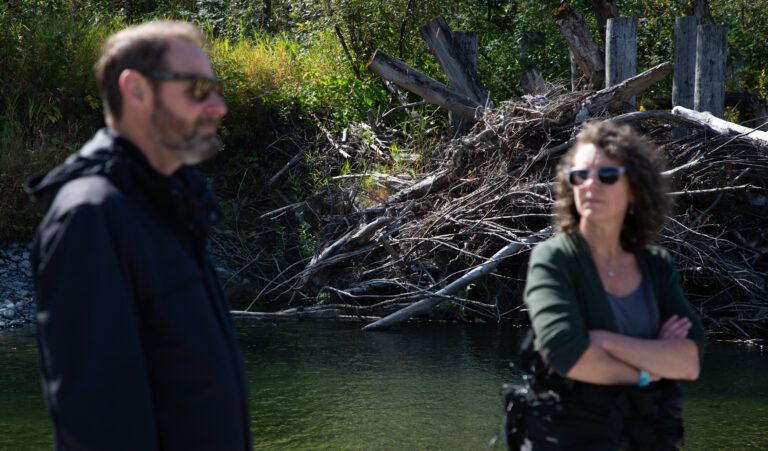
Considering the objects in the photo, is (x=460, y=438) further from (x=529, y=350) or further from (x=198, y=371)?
(x=198, y=371)

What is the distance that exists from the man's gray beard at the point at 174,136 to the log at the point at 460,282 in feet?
23.3

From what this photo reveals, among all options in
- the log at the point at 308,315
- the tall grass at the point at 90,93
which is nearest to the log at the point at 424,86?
the tall grass at the point at 90,93

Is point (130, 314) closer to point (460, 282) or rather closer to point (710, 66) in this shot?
point (460, 282)

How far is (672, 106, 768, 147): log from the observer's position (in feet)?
30.7

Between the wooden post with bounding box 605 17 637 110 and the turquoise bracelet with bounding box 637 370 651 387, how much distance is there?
26.8 feet

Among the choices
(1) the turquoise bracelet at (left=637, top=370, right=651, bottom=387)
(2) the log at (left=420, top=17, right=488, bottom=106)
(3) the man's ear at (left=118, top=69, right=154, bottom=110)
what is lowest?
(1) the turquoise bracelet at (left=637, top=370, right=651, bottom=387)

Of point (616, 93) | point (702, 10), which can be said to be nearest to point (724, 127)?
point (616, 93)

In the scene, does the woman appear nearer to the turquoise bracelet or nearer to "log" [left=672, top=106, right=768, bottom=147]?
the turquoise bracelet

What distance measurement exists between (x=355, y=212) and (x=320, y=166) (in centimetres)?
163

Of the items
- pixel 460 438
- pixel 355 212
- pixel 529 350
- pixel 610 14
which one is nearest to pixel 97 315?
pixel 529 350

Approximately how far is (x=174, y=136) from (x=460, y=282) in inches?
284

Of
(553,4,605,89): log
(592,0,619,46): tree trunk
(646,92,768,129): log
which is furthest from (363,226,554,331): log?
(592,0,619,46): tree trunk

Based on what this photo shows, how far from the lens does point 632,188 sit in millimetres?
3289

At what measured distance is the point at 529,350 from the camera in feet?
10.4
